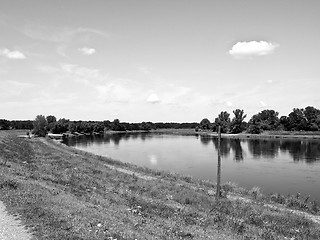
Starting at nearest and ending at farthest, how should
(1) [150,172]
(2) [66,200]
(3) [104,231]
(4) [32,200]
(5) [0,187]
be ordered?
(3) [104,231]
(4) [32,200]
(2) [66,200]
(5) [0,187]
(1) [150,172]

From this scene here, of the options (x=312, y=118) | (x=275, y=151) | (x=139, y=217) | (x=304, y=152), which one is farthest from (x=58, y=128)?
(x=139, y=217)

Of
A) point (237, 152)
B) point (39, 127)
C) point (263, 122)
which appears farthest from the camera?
point (263, 122)

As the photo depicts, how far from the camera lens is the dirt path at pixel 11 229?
9.73m

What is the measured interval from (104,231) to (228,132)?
17841cm

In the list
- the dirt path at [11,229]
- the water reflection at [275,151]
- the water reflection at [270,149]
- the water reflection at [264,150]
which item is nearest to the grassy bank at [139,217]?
the dirt path at [11,229]

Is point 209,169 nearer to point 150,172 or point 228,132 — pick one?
point 150,172

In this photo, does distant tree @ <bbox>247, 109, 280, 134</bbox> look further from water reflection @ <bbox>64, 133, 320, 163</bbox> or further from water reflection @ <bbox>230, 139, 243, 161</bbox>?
water reflection @ <bbox>230, 139, 243, 161</bbox>

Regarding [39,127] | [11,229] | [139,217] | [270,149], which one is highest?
[39,127]

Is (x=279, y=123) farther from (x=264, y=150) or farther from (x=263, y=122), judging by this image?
(x=264, y=150)

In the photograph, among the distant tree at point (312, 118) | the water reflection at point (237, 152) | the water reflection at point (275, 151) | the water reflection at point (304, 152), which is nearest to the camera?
the water reflection at point (304, 152)

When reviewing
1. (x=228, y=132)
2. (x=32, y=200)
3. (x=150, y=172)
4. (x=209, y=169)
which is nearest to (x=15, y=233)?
(x=32, y=200)

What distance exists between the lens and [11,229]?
10336 millimetres

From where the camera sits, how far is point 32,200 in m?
13.7

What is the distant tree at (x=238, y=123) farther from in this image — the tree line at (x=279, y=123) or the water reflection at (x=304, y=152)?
the water reflection at (x=304, y=152)
